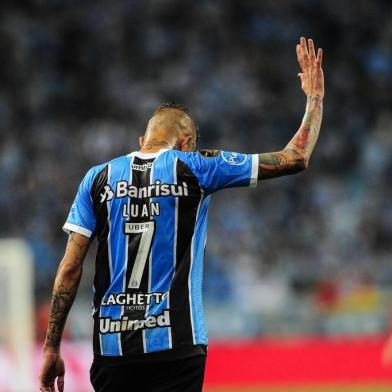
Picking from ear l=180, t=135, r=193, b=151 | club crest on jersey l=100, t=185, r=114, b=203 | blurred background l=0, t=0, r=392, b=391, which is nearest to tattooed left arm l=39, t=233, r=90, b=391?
club crest on jersey l=100, t=185, r=114, b=203

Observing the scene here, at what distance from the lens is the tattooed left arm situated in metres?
4.42

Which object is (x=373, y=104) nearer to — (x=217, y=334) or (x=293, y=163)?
(x=217, y=334)

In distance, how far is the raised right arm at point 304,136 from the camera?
14.6 feet

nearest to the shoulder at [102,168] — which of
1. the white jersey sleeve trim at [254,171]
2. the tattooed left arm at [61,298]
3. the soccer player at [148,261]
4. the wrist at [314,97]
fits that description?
the soccer player at [148,261]

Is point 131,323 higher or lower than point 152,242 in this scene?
lower

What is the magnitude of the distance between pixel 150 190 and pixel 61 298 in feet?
1.91

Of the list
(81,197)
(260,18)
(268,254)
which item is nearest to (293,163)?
(81,197)

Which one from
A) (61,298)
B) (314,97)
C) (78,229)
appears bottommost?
(61,298)

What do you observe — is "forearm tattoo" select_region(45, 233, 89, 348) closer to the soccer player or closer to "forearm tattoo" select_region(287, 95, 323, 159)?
the soccer player

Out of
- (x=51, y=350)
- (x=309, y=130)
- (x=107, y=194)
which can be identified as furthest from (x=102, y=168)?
(x=309, y=130)

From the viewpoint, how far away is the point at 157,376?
429 centimetres

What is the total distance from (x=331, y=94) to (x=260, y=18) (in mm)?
2577

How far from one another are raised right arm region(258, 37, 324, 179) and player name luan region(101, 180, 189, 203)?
0.34 m

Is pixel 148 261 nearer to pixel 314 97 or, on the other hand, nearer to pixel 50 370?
pixel 50 370
